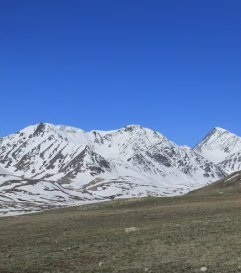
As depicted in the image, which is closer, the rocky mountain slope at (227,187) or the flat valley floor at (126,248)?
the flat valley floor at (126,248)

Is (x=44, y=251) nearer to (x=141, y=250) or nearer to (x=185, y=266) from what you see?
(x=141, y=250)

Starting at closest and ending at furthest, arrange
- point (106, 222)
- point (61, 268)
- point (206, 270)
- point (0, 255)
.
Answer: point (206, 270), point (61, 268), point (0, 255), point (106, 222)

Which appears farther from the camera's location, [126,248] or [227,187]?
[227,187]

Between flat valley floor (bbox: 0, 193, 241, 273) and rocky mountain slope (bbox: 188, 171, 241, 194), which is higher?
rocky mountain slope (bbox: 188, 171, 241, 194)

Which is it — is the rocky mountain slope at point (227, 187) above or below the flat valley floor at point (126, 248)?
above

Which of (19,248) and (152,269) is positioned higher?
(19,248)

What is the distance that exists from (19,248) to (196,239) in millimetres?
15483

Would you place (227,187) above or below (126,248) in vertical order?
above

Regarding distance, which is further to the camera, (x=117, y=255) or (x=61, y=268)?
(x=117, y=255)

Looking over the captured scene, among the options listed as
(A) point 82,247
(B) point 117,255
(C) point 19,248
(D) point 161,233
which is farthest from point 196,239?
(C) point 19,248

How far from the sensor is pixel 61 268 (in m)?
23.9

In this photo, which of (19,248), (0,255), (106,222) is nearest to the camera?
(0,255)

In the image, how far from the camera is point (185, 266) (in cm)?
2245

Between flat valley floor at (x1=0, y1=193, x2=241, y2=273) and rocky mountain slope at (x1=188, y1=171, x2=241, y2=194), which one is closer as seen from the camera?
flat valley floor at (x1=0, y1=193, x2=241, y2=273)
